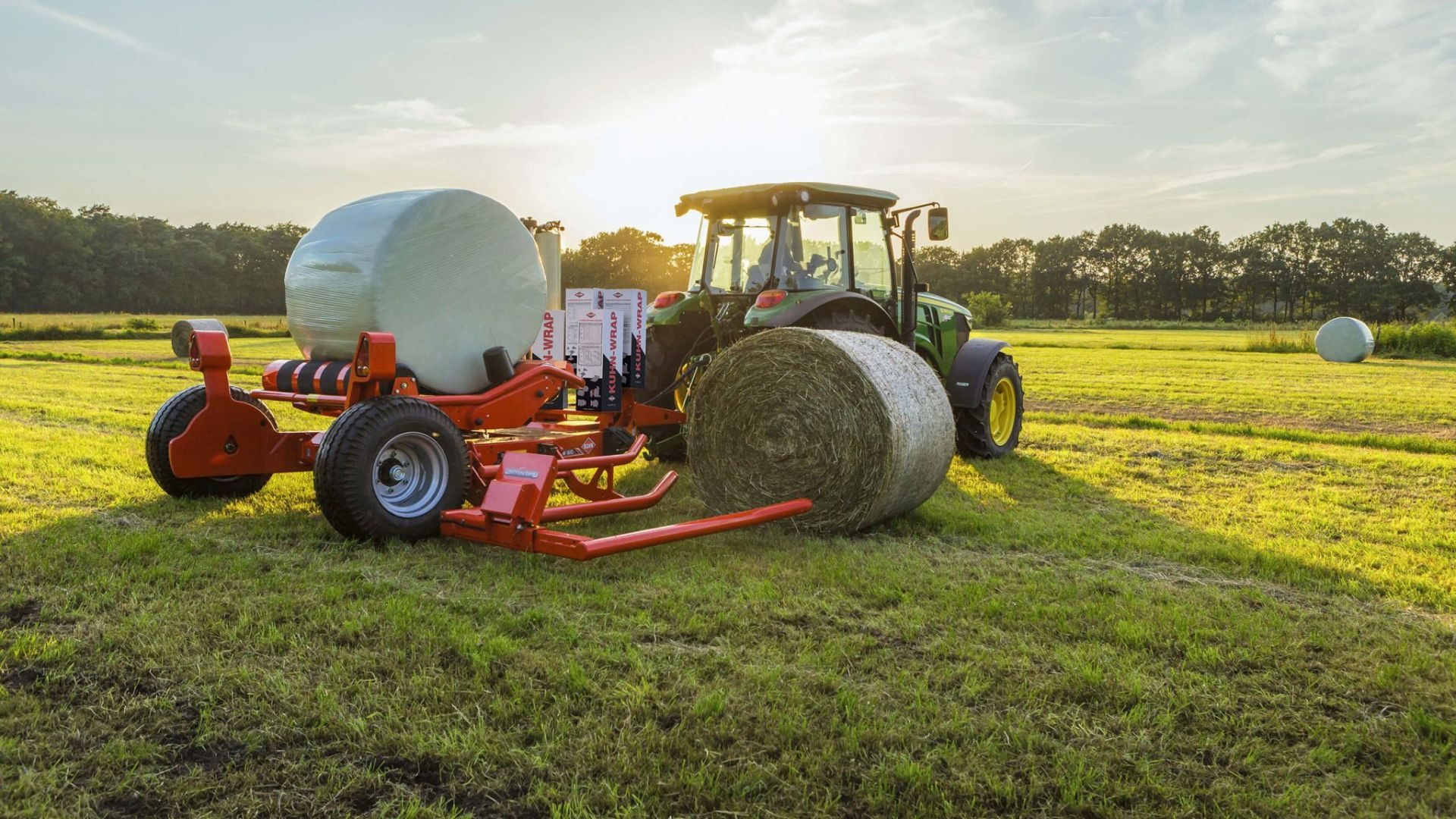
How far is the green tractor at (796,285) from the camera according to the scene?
24.3 ft

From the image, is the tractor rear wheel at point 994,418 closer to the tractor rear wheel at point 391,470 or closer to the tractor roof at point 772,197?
the tractor roof at point 772,197

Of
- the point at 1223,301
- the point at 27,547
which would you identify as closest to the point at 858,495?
the point at 27,547

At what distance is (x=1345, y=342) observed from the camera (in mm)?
24984

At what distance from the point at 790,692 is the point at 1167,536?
10.4 feet

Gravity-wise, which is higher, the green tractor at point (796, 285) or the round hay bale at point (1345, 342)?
the green tractor at point (796, 285)

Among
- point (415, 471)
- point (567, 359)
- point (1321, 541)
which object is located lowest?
point (1321, 541)

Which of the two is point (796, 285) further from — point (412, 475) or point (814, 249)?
point (412, 475)

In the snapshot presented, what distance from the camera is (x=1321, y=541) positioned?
5.29m

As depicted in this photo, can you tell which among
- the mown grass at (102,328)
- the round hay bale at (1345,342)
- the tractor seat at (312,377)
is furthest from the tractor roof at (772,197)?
the mown grass at (102,328)

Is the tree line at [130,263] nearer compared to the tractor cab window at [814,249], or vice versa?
the tractor cab window at [814,249]

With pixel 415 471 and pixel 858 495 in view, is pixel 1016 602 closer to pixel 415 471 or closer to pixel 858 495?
pixel 858 495

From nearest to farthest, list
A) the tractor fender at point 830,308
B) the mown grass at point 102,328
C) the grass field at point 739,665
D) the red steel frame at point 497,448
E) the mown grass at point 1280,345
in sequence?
the grass field at point 739,665 → the red steel frame at point 497,448 → the tractor fender at point 830,308 → the mown grass at point 1280,345 → the mown grass at point 102,328

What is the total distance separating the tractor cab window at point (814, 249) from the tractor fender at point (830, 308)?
0.77 ft

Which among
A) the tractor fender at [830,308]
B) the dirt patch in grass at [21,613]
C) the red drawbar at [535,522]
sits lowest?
the dirt patch in grass at [21,613]
